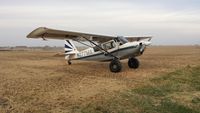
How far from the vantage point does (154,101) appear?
989 cm

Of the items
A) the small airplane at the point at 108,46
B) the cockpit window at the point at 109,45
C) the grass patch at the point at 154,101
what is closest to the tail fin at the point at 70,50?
the small airplane at the point at 108,46

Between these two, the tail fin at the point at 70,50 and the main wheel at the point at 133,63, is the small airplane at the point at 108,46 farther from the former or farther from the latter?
the tail fin at the point at 70,50

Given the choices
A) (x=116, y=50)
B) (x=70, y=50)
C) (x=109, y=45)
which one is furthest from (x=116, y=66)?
(x=70, y=50)

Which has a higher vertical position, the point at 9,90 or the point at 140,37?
the point at 140,37

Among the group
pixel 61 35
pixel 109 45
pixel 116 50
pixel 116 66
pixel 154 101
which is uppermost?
pixel 61 35

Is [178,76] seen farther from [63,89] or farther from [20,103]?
[20,103]

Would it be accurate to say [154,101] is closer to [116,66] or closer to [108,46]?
[116,66]

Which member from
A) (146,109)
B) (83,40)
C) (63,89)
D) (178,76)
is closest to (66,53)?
(83,40)

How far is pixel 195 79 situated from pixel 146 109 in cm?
630

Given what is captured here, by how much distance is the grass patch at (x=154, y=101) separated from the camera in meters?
8.86

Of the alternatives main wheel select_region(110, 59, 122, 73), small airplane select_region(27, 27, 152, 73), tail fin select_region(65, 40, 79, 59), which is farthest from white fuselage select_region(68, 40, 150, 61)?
tail fin select_region(65, 40, 79, 59)

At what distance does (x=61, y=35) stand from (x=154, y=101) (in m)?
9.59

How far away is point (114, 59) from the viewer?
18156 millimetres

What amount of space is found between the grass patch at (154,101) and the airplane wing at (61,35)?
5.72 meters
